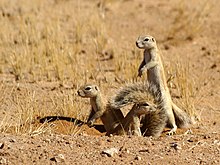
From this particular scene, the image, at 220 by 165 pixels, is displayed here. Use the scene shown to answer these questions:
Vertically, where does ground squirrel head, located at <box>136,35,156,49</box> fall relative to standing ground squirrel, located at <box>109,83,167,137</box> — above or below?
above

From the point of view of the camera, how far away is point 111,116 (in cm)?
943

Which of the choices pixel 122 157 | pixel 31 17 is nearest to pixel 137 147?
pixel 122 157

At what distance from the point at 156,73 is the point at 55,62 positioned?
359 centimetres

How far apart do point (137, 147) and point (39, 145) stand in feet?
3.62

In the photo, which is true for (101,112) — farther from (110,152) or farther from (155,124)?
(110,152)

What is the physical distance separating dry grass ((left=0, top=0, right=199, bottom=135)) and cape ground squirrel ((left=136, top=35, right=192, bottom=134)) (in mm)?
842

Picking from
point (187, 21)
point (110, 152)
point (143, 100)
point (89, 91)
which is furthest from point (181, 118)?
point (187, 21)

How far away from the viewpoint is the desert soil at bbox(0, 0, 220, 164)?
7477 mm

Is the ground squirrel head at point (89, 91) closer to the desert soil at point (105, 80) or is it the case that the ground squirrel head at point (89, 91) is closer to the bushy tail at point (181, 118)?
the desert soil at point (105, 80)

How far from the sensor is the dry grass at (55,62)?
988 cm

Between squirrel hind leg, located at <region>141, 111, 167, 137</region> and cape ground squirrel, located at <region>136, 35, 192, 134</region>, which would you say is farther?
cape ground squirrel, located at <region>136, 35, 192, 134</region>

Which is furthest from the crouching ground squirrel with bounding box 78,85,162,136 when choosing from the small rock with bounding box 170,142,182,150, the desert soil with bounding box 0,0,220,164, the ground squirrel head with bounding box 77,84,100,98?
the small rock with bounding box 170,142,182,150

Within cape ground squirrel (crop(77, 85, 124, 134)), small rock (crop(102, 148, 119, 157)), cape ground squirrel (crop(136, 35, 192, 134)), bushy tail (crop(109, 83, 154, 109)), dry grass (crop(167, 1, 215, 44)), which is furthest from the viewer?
dry grass (crop(167, 1, 215, 44))

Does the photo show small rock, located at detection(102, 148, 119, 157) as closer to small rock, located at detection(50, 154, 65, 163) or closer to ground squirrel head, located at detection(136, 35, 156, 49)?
small rock, located at detection(50, 154, 65, 163)
